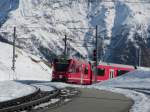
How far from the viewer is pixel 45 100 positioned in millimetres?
22109

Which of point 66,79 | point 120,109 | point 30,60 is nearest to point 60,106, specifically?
point 120,109

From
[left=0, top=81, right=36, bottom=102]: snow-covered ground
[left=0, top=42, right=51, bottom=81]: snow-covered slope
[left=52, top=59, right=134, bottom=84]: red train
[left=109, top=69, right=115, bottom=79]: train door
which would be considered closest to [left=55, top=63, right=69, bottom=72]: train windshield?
[left=52, top=59, right=134, bottom=84]: red train

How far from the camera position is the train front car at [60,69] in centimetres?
5116

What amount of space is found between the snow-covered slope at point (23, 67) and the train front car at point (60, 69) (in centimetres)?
3033

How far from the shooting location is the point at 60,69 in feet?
170

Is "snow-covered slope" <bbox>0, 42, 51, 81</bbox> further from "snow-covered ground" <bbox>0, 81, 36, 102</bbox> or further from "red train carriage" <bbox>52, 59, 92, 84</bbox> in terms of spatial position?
"snow-covered ground" <bbox>0, 81, 36, 102</bbox>

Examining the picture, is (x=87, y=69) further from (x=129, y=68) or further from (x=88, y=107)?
(x=88, y=107)

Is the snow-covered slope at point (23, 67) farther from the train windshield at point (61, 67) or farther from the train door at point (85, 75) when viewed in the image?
the train windshield at point (61, 67)

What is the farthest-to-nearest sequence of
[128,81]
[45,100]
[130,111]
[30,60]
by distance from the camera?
[30,60] → [128,81] → [45,100] → [130,111]

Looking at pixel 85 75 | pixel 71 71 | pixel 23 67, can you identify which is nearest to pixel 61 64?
pixel 71 71

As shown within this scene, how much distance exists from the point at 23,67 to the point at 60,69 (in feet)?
152

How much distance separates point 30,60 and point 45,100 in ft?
266

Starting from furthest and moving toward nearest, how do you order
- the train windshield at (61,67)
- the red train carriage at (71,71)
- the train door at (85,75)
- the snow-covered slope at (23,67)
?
the snow-covered slope at (23,67), the train door at (85,75), the train windshield at (61,67), the red train carriage at (71,71)

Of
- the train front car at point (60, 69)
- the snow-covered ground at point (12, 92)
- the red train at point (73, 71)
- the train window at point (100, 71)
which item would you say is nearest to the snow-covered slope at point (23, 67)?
the train window at point (100, 71)
